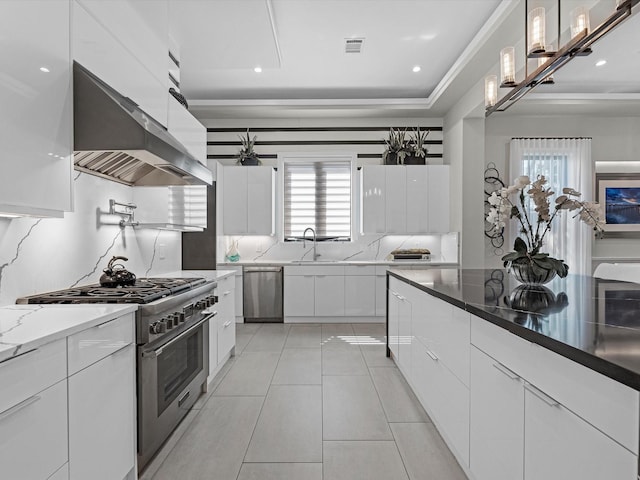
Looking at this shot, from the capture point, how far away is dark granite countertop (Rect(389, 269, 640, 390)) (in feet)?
3.11

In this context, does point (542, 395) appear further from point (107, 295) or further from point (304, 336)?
point (304, 336)

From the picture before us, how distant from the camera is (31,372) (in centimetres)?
121

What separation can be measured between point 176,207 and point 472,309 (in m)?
3.02

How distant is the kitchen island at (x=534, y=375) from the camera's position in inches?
35.9

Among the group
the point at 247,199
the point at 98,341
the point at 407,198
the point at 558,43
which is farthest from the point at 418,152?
the point at 98,341

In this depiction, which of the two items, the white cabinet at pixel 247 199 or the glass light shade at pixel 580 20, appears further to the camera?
the white cabinet at pixel 247 199

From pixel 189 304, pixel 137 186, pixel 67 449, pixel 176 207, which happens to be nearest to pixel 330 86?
pixel 176 207

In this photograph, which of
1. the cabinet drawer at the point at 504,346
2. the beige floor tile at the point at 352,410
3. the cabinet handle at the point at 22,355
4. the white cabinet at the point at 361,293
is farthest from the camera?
the white cabinet at the point at 361,293

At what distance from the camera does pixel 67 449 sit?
1.40 meters

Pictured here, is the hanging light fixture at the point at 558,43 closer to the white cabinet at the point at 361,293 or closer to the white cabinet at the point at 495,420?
the white cabinet at the point at 495,420

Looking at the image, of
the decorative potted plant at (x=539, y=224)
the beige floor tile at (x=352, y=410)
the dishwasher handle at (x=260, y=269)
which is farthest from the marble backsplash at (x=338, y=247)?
the decorative potted plant at (x=539, y=224)

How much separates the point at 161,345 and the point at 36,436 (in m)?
0.91

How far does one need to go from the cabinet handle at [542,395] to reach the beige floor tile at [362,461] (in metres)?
1.01

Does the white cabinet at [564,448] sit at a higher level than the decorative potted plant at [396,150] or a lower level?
lower
